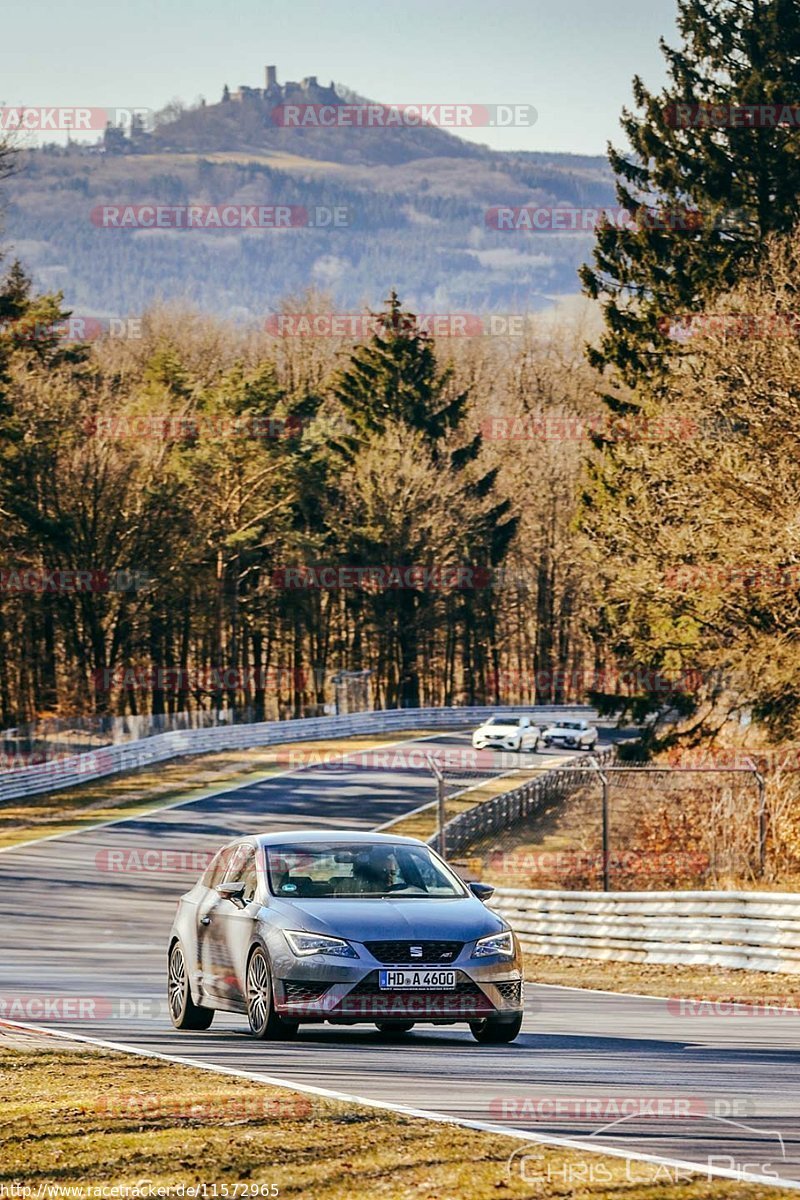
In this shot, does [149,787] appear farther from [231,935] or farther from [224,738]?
[231,935]

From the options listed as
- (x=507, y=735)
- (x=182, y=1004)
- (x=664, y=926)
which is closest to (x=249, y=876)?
(x=182, y=1004)

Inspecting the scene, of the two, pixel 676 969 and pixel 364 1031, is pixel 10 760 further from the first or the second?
pixel 364 1031

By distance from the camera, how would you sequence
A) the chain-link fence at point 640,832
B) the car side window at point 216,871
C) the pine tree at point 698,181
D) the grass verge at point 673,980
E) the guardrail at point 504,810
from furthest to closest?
the pine tree at point 698,181, the guardrail at point 504,810, the chain-link fence at point 640,832, the grass verge at point 673,980, the car side window at point 216,871

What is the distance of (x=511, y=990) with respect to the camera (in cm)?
1235

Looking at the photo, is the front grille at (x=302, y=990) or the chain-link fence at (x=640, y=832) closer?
the front grille at (x=302, y=990)

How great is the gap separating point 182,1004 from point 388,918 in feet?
8.21

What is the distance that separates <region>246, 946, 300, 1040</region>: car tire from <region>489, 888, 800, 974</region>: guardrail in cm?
918

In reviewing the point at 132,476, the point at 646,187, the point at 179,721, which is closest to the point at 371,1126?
the point at 646,187

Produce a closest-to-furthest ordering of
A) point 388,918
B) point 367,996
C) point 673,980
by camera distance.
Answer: point 367,996
point 388,918
point 673,980

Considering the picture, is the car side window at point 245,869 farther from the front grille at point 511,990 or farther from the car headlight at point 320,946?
the front grille at point 511,990

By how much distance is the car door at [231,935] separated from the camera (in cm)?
1276

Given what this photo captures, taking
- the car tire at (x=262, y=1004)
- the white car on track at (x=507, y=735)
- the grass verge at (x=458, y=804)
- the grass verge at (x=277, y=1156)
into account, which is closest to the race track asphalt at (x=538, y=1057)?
the car tire at (x=262, y=1004)

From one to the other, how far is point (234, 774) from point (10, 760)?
22.2 feet

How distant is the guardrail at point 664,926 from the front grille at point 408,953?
901 centimetres
